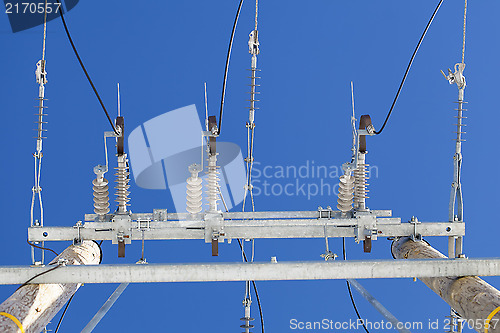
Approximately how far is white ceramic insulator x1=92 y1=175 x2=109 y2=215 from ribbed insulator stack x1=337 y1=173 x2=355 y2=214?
5.21ft

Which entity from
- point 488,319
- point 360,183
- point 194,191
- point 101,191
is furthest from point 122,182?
point 488,319

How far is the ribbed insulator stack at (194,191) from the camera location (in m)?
3.66

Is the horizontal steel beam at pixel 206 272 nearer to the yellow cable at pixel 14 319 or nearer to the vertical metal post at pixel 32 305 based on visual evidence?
the vertical metal post at pixel 32 305

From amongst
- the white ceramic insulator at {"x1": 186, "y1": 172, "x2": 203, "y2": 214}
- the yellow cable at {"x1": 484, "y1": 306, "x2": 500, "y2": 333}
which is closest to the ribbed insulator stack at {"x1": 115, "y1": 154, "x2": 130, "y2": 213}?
the white ceramic insulator at {"x1": 186, "y1": 172, "x2": 203, "y2": 214}

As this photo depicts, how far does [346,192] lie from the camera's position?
3809mm

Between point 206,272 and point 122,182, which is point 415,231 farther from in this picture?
point 122,182

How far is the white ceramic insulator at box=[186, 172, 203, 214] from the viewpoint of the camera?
12.0ft

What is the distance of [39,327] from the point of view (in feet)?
9.66

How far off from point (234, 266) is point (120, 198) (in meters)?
1.23

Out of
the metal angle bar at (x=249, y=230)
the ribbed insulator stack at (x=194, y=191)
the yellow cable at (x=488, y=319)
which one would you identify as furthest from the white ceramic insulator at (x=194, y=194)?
the yellow cable at (x=488, y=319)

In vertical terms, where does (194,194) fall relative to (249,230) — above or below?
above

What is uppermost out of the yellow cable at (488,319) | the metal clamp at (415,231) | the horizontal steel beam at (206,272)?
the metal clamp at (415,231)

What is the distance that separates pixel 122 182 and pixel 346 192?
151 centimetres

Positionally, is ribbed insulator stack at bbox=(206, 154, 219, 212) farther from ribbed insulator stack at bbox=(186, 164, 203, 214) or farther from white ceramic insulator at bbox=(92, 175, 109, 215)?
white ceramic insulator at bbox=(92, 175, 109, 215)
